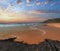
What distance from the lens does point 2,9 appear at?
58.6 inches

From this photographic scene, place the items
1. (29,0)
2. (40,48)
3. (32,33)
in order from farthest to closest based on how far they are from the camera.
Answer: (29,0) < (32,33) < (40,48)

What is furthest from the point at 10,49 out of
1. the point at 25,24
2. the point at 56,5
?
the point at 56,5

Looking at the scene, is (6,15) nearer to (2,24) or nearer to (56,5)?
(2,24)

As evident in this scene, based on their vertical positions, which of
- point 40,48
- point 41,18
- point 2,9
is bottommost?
point 40,48

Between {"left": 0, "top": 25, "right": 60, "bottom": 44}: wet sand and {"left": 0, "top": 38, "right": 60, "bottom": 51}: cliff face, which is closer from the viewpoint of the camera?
{"left": 0, "top": 38, "right": 60, "bottom": 51}: cliff face

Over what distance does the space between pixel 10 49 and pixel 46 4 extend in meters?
0.75

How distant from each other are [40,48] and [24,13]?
71 cm

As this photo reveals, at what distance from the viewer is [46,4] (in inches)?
58.7

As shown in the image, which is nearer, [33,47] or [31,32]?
[33,47]

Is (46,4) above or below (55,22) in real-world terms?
above

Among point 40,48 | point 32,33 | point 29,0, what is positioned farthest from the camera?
point 29,0

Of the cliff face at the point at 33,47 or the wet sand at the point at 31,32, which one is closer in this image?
the cliff face at the point at 33,47

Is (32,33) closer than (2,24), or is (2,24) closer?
(32,33)

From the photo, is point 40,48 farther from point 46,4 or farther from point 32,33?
point 46,4
